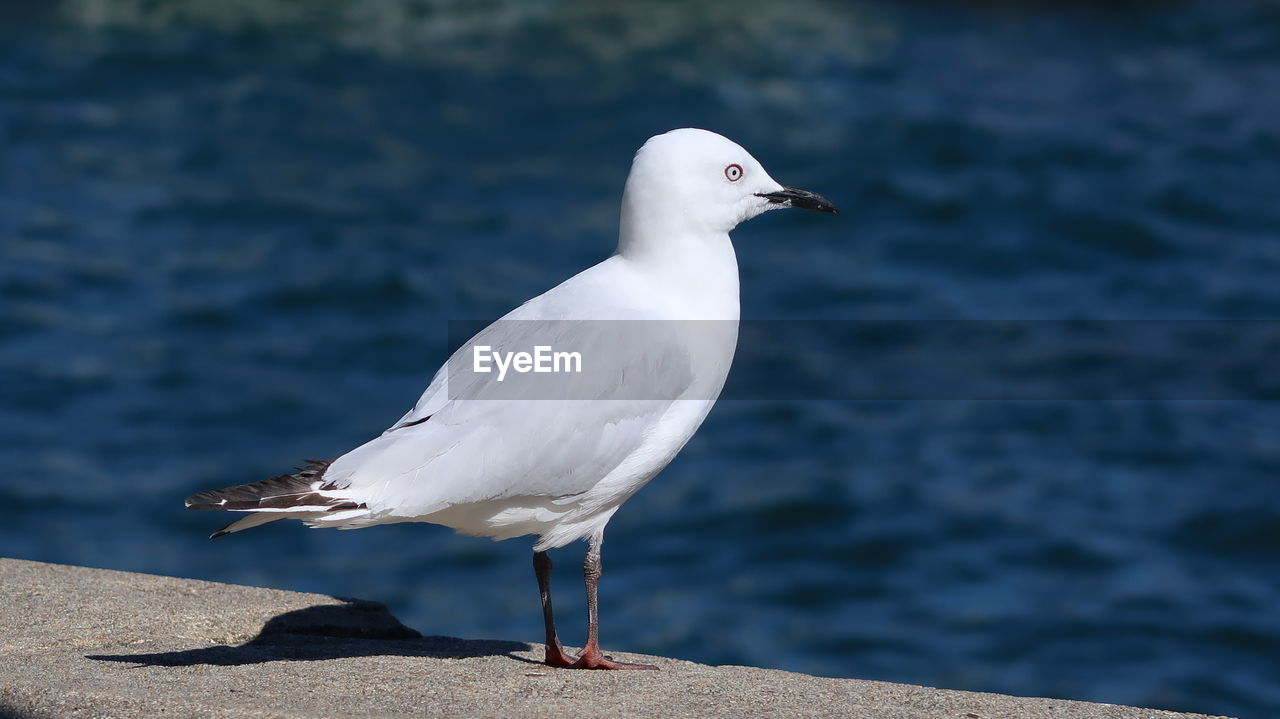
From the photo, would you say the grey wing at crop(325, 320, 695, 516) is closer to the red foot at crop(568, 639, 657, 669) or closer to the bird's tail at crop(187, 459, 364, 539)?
the bird's tail at crop(187, 459, 364, 539)

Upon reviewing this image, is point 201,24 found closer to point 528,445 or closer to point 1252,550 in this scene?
point 1252,550

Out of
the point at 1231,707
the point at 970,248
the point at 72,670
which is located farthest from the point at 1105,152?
the point at 72,670

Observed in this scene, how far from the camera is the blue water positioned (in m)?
9.57

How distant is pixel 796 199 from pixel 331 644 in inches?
88.9

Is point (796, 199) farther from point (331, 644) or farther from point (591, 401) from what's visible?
point (331, 644)

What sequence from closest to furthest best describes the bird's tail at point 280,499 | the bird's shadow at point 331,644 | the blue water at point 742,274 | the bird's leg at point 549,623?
the bird's tail at point 280,499, the bird's shadow at point 331,644, the bird's leg at point 549,623, the blue water at point 742,274

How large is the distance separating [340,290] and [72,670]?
8.95 meters

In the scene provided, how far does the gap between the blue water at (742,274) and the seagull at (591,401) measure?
438cm

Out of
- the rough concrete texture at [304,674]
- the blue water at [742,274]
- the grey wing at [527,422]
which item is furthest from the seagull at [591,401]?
the blue water at [742,274]

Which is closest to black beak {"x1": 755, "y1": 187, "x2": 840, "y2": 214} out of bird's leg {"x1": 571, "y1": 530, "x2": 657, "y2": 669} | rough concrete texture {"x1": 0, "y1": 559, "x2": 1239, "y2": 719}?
bird's leg {"x1": 571, "y1": 530, "x2": 657, "y2": 669}

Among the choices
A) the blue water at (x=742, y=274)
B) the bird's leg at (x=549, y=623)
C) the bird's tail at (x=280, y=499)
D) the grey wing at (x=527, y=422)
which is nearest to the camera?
the bird's tail at (x=280, y=499)

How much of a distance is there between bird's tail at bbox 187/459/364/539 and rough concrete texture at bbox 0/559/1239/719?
1.69 ft

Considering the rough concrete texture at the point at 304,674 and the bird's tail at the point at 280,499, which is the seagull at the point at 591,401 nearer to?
the bird's tail at the point at 280,499

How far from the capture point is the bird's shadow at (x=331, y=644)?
4.68 meters
